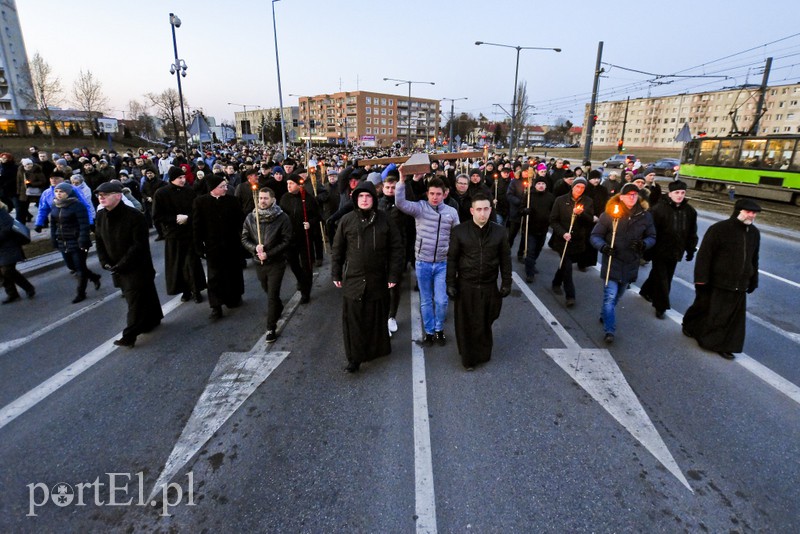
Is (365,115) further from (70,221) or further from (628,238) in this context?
(628,238)

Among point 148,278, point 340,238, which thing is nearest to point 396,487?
point 340,238

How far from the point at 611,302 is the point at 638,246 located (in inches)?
31.1

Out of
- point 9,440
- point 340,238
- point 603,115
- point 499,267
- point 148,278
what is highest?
point 603,115

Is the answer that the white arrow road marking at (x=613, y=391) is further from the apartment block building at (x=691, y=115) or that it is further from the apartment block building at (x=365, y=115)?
the apartment block building at (x=365, y=115)

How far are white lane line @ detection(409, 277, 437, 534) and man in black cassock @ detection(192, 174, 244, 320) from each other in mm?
2972

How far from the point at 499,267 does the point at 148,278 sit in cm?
437

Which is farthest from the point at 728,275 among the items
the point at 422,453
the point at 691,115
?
the point at 691,115

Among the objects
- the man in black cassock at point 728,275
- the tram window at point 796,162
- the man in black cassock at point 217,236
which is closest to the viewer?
the man in black cassock at point 728,275

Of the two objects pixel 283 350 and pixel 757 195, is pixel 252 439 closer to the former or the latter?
pixel 283 350

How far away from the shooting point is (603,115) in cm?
10194

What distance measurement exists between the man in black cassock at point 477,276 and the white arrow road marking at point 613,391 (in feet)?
3.26

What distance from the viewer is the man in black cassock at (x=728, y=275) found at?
4.63 metres

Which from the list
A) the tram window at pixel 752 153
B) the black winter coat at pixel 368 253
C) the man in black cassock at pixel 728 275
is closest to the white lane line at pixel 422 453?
the black winter coat at pixel 368 253

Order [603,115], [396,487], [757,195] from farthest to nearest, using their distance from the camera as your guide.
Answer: [603,115] → [757,195] → [396,487]
